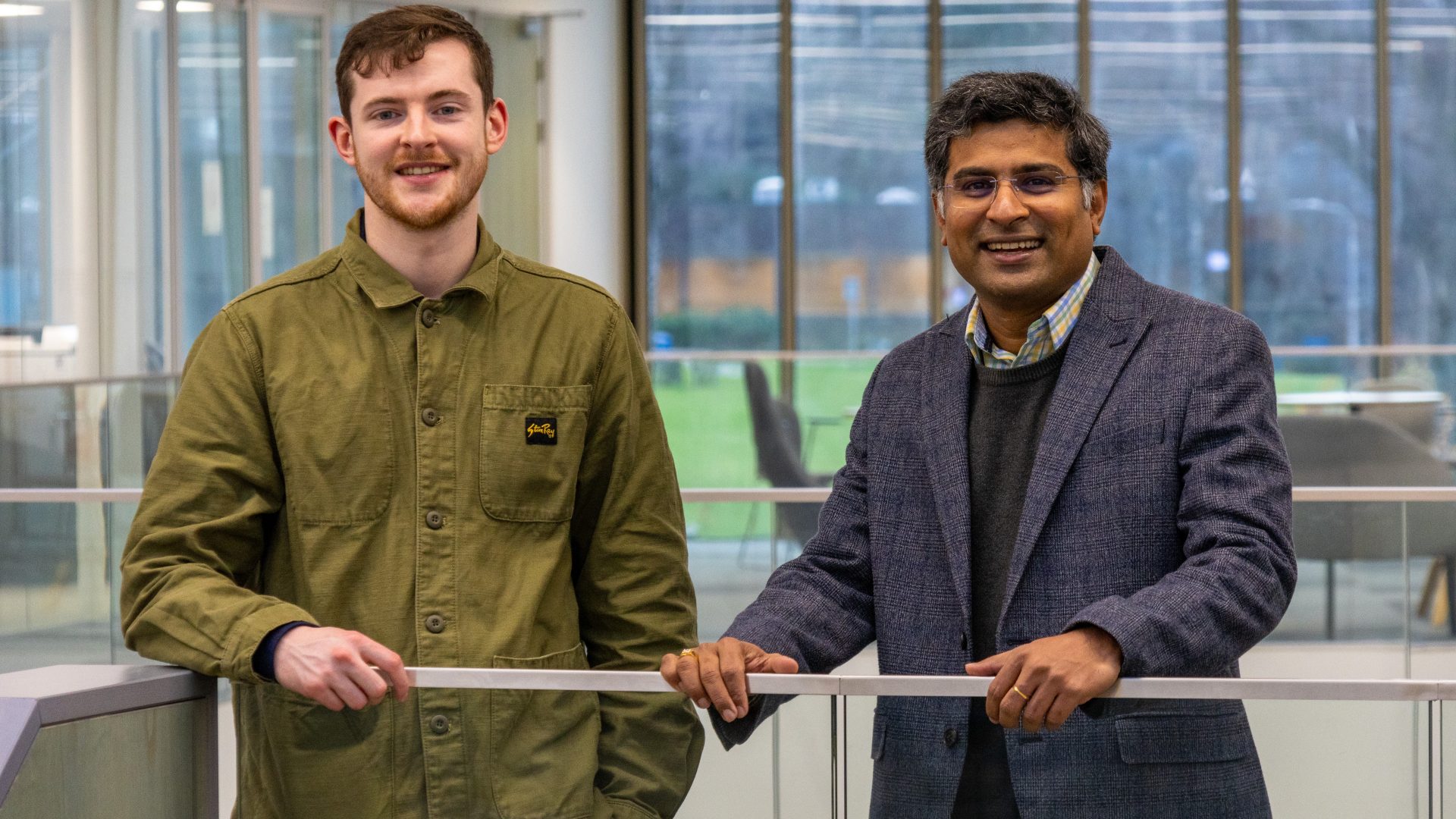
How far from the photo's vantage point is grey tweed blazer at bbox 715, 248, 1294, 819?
163cm

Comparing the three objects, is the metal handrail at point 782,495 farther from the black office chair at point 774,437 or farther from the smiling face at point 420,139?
the black office chair at point 774,437

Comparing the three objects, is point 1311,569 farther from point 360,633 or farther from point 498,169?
point 498,169

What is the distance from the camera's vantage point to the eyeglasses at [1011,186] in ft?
6.11

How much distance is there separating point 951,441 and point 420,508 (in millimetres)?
609

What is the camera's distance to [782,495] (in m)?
4.12

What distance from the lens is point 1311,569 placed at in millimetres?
4836

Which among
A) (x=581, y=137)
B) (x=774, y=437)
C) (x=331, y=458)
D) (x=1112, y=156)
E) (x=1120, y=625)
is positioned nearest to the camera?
(x=1120, y=625)

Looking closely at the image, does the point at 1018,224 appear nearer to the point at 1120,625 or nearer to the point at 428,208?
the point at 1120,625

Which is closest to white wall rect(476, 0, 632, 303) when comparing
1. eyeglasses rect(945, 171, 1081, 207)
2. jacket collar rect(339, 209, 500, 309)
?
jacket collar rect(339, 209, 500, 309)

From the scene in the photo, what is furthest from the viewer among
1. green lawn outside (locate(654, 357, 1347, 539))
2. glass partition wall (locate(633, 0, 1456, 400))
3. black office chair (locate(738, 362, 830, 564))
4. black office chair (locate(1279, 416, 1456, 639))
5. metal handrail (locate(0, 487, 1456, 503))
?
glass partition wall (locate(633, 0, 1456, 400))

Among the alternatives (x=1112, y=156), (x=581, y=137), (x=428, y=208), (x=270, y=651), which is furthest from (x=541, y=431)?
(x=1112, y=156)

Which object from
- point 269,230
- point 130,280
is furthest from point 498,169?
point 130,280

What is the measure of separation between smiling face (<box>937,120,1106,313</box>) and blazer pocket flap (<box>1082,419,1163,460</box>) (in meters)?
0.19

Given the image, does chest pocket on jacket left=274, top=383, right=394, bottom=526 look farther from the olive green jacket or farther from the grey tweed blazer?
the grey tweed blazer
